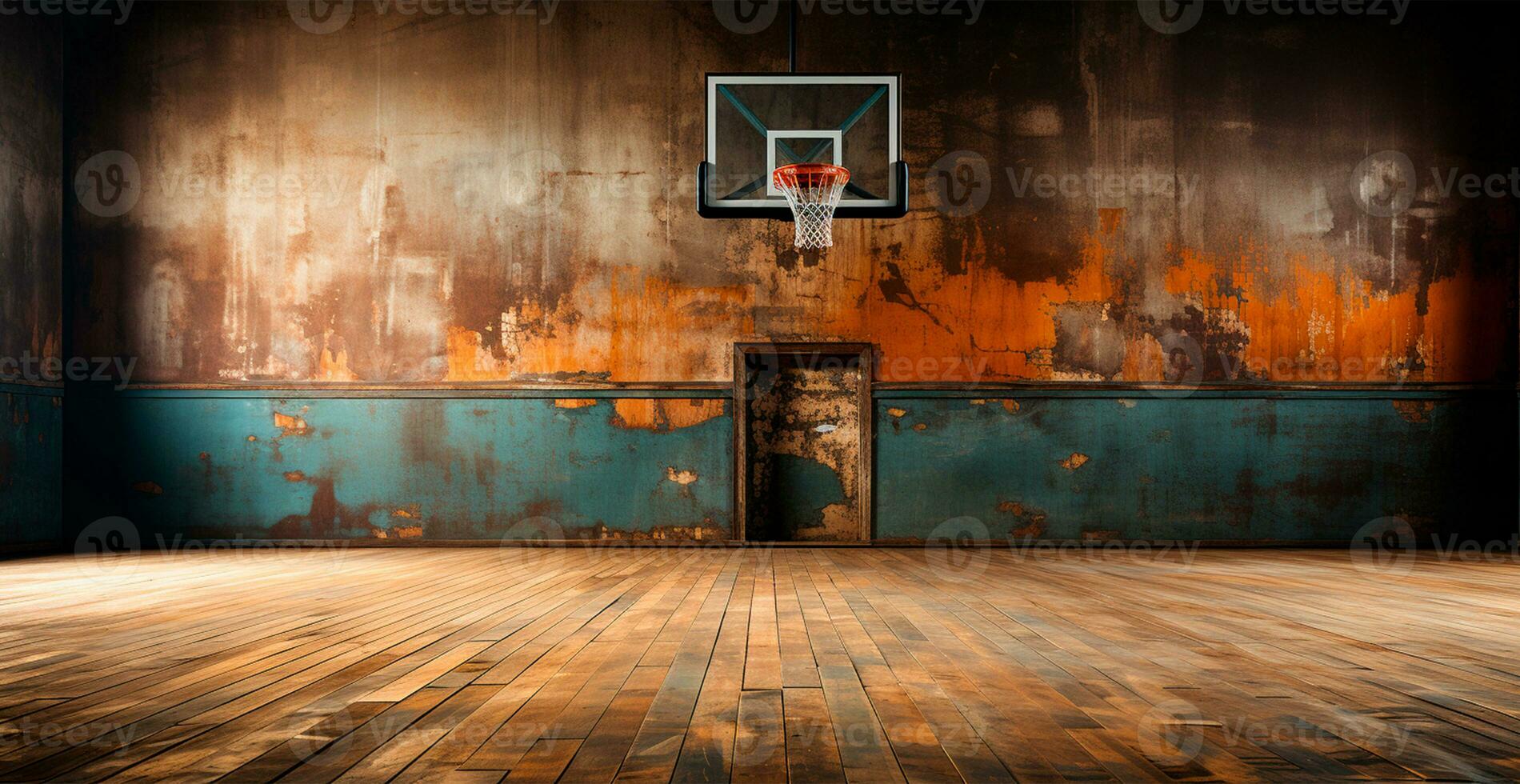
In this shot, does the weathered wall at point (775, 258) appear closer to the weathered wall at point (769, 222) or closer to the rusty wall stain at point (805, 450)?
the weathered wall at point (769, 222)

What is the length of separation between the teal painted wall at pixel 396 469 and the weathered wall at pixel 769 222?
0.35m

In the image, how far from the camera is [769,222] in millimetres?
7531

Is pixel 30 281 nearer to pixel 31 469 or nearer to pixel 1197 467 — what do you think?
pixel 31 469

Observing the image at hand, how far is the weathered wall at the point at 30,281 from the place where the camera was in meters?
6.82

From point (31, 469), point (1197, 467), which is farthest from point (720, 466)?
point (31, 469)

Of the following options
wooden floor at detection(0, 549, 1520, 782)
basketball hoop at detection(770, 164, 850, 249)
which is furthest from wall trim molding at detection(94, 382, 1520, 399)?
wooden floor at detection(0, 549, 1520, 782)

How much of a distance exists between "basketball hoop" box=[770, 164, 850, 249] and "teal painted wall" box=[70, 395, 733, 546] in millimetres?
1743

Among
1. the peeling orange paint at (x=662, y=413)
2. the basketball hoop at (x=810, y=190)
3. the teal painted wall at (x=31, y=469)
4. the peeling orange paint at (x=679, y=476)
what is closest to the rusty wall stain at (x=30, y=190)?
the teal painted wall at (x=31, y=469)

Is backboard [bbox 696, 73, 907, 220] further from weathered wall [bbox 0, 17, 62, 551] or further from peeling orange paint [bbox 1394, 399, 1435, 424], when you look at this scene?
weathered wall [bbox 0, 17, 62, 551]

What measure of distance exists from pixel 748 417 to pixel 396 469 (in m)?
3.01

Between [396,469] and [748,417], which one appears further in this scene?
[748,417]

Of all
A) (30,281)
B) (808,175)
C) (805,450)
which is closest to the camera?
(808,175)

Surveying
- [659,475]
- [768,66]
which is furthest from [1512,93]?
[659,475]

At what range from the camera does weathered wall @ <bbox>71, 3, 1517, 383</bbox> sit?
24.5 ft
